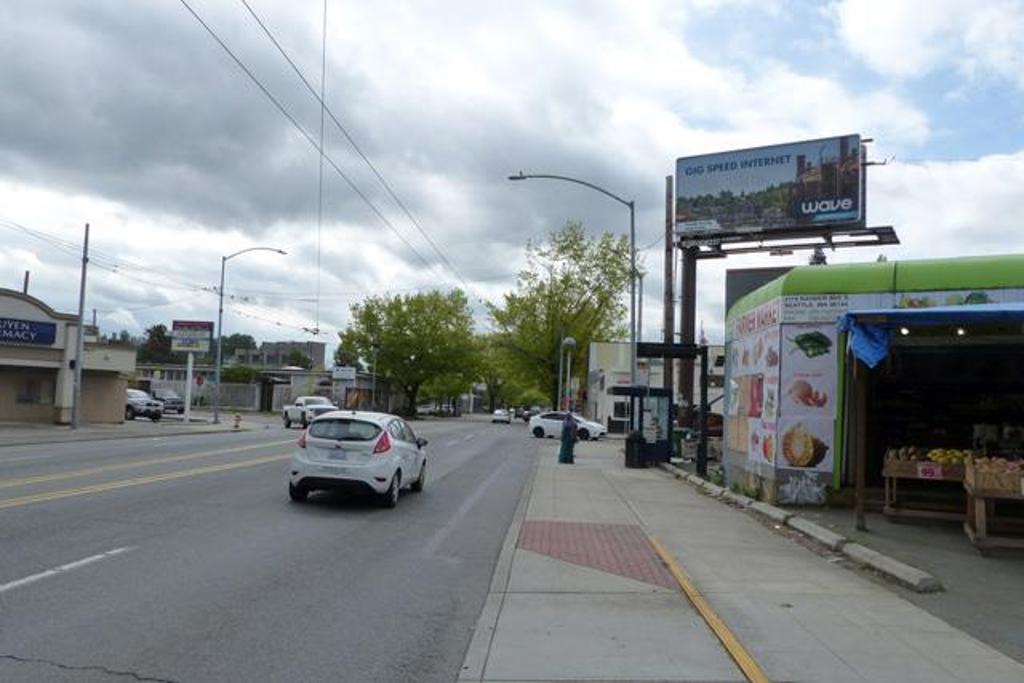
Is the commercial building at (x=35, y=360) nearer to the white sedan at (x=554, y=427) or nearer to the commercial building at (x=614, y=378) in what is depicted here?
the white sedan at (x=554, y=427)

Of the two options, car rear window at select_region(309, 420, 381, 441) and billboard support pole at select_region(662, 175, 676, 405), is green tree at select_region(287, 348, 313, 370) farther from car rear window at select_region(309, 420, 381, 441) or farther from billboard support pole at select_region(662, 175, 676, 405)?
car rear window at select_region(309, 420, 381, 441)

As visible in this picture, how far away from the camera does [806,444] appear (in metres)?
14.9

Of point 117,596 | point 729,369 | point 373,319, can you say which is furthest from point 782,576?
point 373,319

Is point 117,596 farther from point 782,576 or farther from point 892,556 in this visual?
point 892,556

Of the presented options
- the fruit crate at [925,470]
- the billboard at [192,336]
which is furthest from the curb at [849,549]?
the billboard at [192,336]

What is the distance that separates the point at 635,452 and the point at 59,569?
2057 cm

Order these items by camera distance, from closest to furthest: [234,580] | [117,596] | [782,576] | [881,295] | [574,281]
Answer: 1. [117,596]
2. [234,580]
3. [782,576]
4. [881,295]
5. [574,281]

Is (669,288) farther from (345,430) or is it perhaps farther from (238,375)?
(238,375)

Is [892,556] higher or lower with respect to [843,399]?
lower

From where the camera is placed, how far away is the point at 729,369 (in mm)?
20312

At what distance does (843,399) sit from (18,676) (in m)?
12.3

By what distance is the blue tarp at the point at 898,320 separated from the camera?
10617 millimetres

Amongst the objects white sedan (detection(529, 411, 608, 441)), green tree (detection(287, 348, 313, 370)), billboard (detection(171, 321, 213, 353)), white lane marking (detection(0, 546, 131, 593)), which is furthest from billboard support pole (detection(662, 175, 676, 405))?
green tree (detection(287, 348, 313, 370))

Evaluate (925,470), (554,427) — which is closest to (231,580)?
(925,470)
